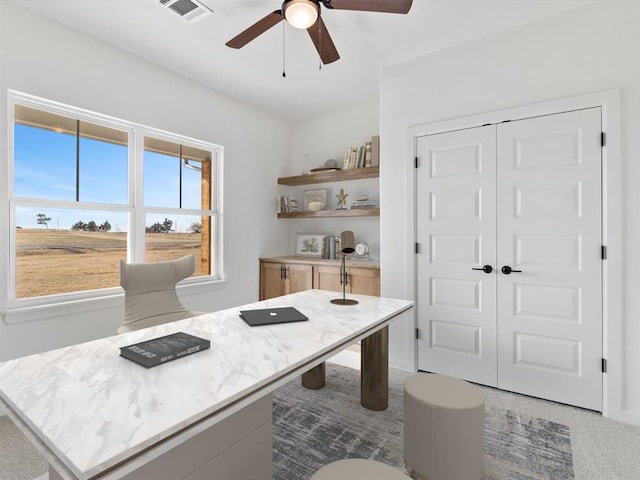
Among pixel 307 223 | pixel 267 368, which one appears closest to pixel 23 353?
pixel 267 368

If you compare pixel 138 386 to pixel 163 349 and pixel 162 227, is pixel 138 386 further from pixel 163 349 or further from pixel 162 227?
pixel 162 227

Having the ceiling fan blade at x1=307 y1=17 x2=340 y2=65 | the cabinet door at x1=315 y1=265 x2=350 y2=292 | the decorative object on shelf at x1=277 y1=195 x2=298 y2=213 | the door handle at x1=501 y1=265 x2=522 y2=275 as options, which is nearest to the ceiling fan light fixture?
the ceiling fan blade at x1=307 y1=17 x2=340 y2=65

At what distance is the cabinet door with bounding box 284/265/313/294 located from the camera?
13.3ft

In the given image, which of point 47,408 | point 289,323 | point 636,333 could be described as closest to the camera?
point 47,408

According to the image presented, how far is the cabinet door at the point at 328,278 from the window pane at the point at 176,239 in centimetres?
128

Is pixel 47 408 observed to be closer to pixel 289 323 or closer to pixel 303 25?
pixel 289 323

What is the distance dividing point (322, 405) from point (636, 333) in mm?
2176

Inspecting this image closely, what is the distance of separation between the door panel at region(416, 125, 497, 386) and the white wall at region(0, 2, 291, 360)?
215 centimetres

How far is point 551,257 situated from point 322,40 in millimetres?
2256

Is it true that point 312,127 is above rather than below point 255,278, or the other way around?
above

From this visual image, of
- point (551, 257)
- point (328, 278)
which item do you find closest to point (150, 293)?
point (328, 278)

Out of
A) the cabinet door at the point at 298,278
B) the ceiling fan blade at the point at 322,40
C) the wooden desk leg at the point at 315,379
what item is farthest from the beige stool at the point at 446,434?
the cabinet door at the point at 298,278

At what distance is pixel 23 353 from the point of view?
242 centimetres

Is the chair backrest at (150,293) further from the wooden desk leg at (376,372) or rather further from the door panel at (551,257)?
the door panel at (551,257)
